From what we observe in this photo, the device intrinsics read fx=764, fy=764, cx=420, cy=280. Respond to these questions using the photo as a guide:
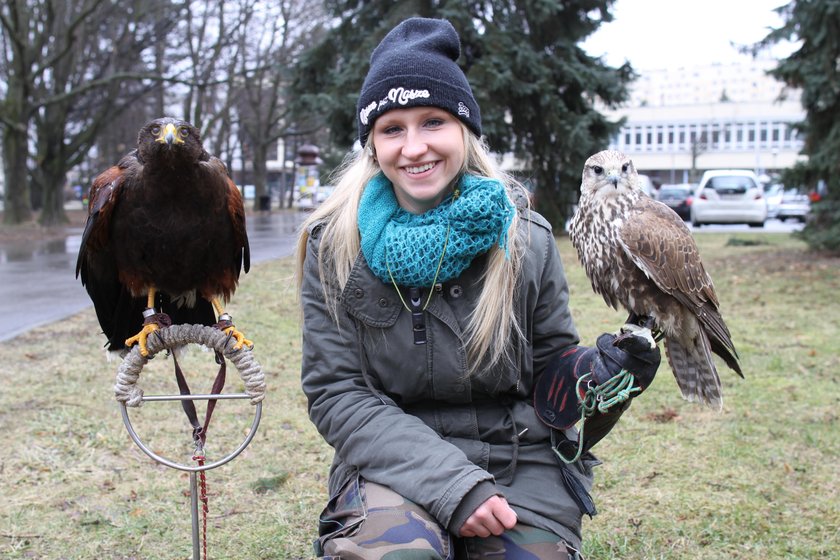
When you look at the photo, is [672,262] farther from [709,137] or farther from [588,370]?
[709,137]

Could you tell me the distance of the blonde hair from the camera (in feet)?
7.47

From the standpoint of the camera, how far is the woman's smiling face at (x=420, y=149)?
2350mm

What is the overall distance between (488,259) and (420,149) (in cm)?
40

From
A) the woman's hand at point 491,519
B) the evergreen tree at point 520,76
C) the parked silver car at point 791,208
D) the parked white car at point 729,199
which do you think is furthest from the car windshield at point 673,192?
the woman's hand at point 491,519

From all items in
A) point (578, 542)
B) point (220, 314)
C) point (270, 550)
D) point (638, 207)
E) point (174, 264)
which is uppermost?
point (638, 207)

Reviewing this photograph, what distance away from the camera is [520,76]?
14.2m

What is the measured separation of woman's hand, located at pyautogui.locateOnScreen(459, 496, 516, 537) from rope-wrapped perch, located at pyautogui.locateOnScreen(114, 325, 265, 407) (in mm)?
689

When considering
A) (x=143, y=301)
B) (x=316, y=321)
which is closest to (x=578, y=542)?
(x=316, y=321)

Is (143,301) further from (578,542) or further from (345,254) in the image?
(578,542)

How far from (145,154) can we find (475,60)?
12042 millimetres

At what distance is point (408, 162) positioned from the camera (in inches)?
93.0

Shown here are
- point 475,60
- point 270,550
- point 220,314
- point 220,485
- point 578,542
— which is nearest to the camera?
Result: point 578,542

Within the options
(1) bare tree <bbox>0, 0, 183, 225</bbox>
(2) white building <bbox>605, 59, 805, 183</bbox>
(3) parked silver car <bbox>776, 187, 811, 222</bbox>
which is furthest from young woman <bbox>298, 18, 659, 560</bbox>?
(2) white building <bbox>605, 59, 805, 183</bbox>

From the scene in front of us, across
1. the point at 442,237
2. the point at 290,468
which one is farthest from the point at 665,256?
the point at 290,468
